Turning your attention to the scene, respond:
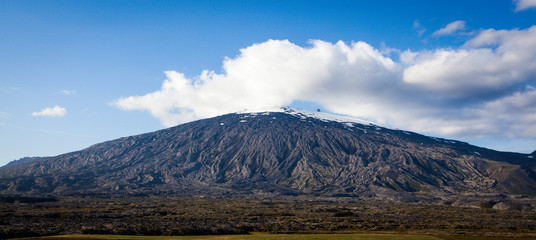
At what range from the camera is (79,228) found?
58.9 metres

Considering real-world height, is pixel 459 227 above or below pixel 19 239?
below

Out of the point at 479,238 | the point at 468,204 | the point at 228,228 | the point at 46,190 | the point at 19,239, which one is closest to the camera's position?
the point at 19,239

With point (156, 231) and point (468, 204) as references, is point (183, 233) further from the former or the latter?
point (468, 204)

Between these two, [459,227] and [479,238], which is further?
[459,227]

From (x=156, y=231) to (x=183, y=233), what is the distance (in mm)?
4684

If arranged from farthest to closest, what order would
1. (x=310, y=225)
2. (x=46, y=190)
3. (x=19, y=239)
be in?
1. (x=46, y=190)
2. (x=310, y=225)
3. (x=19, y=239)

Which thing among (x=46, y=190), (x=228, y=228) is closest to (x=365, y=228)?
(x=228, y=228)

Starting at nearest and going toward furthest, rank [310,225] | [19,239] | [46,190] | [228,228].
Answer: [19,239] < [228,228] < [310,225] < [46,190]

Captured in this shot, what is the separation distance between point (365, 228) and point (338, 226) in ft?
18.0

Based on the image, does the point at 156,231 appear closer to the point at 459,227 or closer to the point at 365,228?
the point at 365,228

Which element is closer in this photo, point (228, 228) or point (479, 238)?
point (479, 238)

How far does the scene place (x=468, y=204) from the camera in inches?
5910

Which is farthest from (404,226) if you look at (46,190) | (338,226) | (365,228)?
(46,190)

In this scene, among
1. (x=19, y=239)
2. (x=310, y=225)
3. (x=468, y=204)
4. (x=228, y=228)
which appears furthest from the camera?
(x=468, y=204)
